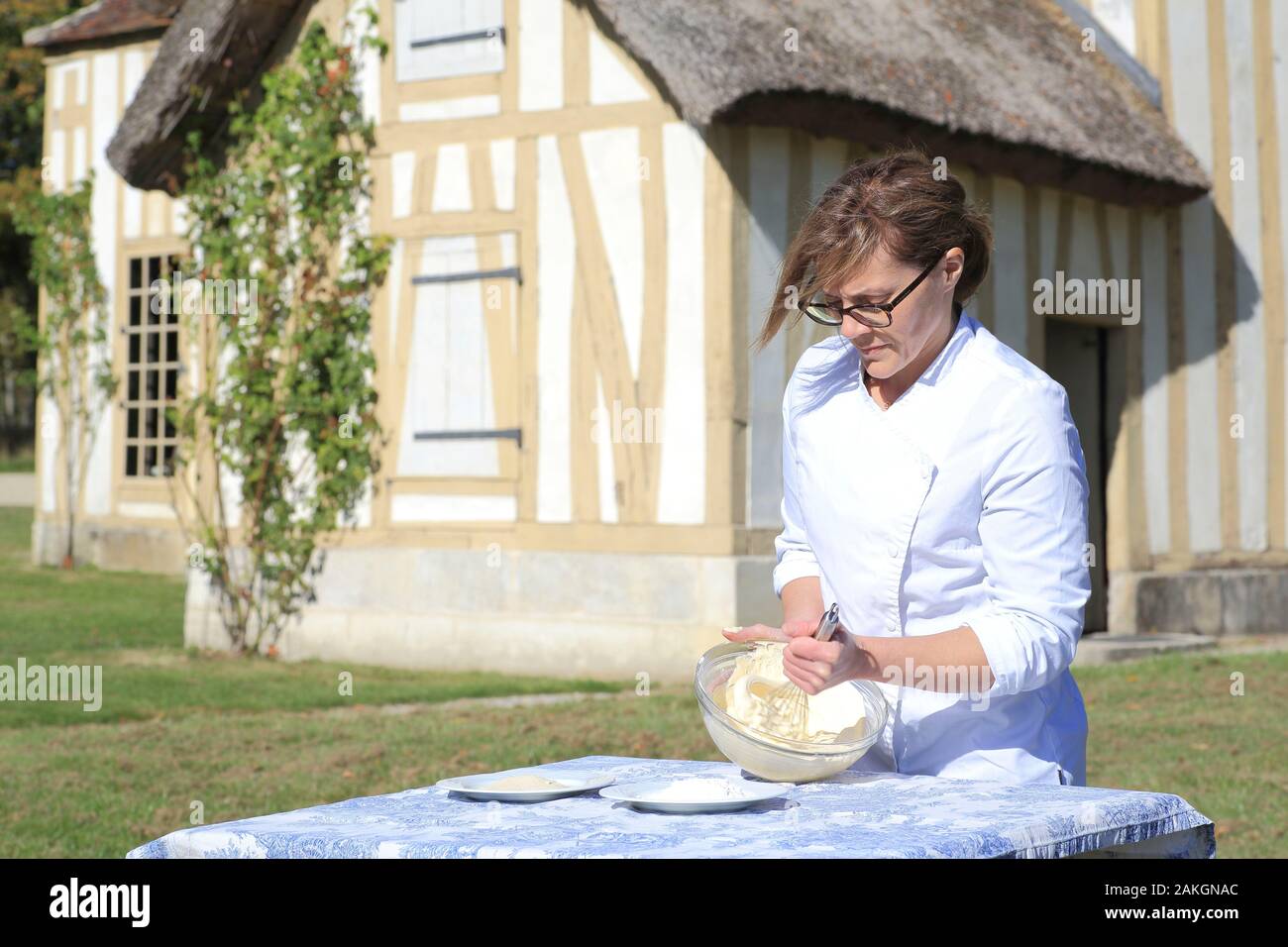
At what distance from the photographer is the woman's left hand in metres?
2.42

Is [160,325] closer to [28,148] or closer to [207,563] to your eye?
[207,563]

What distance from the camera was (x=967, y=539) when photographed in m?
2.69

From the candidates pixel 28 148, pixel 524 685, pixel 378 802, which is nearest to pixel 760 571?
pixel 524 685

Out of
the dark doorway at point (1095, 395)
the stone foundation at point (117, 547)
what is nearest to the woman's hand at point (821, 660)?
the dark doorway at point (1095, 395)

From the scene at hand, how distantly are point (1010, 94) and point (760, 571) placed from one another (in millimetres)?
3500

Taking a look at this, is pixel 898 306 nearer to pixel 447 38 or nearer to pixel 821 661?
pixel 821 661

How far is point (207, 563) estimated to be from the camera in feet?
34.8

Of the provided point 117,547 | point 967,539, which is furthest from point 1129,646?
point 117,547

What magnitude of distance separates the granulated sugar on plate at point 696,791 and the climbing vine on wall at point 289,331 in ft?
26.6

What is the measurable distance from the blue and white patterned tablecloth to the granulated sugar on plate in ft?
0.10

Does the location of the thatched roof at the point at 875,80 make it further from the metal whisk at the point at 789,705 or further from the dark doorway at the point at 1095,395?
the metal whisk at the point at 789,705

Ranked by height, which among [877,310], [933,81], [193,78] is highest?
[193,78]

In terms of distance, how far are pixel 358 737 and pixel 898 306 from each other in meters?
5.05
